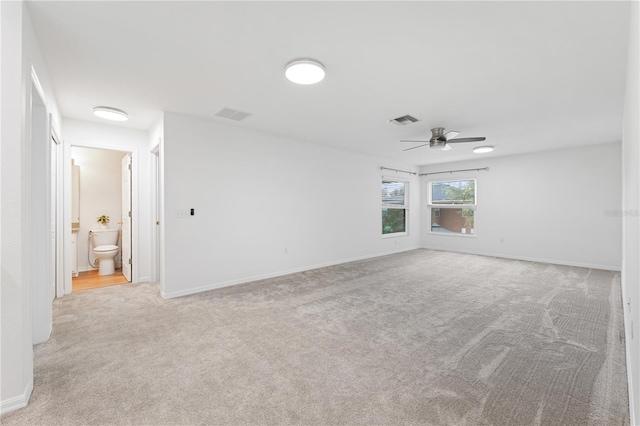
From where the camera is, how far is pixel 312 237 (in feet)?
17.8

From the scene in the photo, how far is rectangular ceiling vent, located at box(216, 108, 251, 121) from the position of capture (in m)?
3.61

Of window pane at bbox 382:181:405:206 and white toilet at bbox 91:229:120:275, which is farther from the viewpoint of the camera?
window pane at bbox 382:181:405:206

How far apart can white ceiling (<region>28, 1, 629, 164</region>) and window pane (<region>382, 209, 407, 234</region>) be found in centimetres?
348

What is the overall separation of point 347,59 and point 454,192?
6267 mm

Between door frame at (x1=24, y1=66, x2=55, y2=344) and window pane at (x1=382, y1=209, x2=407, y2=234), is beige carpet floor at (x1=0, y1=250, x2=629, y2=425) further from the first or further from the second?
window pane at (x1=382, y1=209, x2=407, y2=234)

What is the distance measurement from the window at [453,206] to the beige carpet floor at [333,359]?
3.51 metres

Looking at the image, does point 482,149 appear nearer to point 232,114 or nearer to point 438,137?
point 438,137

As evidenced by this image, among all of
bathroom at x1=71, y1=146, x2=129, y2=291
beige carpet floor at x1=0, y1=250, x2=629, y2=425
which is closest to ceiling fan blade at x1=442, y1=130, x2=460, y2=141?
beige carpet floor at x1=0, y1=250, x2=629, y2=425

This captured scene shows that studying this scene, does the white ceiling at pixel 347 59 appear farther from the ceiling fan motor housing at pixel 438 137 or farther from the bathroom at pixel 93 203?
the bathroom at pixel 93 203

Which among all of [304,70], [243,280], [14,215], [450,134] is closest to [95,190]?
[243,280]

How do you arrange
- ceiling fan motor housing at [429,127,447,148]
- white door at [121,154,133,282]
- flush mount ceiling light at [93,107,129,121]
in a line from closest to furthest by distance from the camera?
flush mount ceiling light at [93,107,129,121], ceiling fan motor housing at [429,127,447,148], white door at [121,154,133,282]

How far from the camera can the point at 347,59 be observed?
2354 mm

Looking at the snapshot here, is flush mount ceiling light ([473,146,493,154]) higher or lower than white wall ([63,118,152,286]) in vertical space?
higher

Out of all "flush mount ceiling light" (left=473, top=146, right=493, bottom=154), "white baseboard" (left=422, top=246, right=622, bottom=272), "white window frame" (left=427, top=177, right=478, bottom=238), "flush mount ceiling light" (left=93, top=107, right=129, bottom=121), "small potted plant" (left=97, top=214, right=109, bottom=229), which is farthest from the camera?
"white window frame" (left=427, top=177, right=478, bottom=238)
